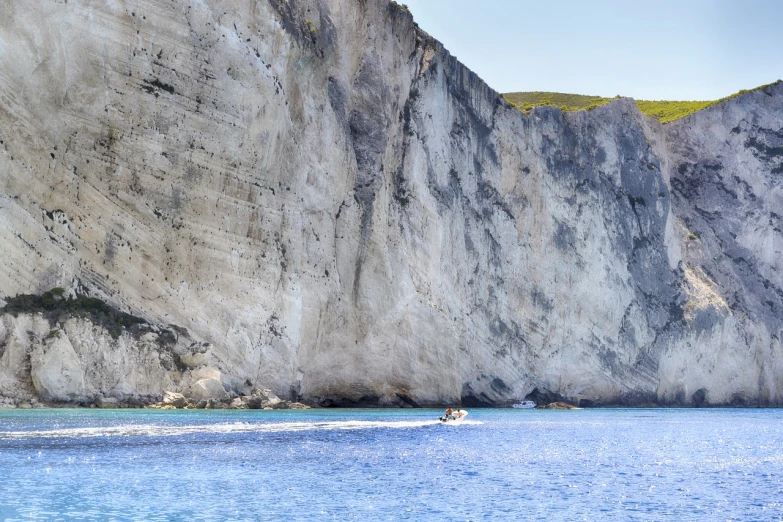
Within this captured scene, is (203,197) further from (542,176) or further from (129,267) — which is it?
(542,176)

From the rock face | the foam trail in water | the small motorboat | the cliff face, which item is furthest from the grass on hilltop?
the rock face

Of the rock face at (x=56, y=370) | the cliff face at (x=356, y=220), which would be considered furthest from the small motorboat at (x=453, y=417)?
the rock face at (x=56, y=370)

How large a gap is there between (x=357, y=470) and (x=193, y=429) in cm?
1065

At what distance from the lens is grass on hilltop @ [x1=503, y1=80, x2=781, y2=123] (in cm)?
8850

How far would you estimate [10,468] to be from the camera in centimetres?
2339

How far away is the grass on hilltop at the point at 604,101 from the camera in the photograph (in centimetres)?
8850

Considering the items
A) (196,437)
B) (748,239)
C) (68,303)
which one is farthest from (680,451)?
(748,239)

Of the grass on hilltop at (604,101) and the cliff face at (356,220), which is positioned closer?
the cliff face at (356,220)

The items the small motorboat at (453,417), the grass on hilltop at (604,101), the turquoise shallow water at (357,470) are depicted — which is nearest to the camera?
the turquoise shallow water at (357,470)

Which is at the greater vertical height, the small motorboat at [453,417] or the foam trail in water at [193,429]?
the small motorboat at [453,417]

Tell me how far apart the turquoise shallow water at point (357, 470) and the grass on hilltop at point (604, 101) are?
50.8 metres

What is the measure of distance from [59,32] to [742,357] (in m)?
56.6

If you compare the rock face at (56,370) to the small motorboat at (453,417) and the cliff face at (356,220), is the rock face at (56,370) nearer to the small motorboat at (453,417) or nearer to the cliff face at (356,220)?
the cliff face at (356,220)

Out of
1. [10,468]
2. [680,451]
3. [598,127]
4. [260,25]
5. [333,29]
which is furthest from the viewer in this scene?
[598,127]
